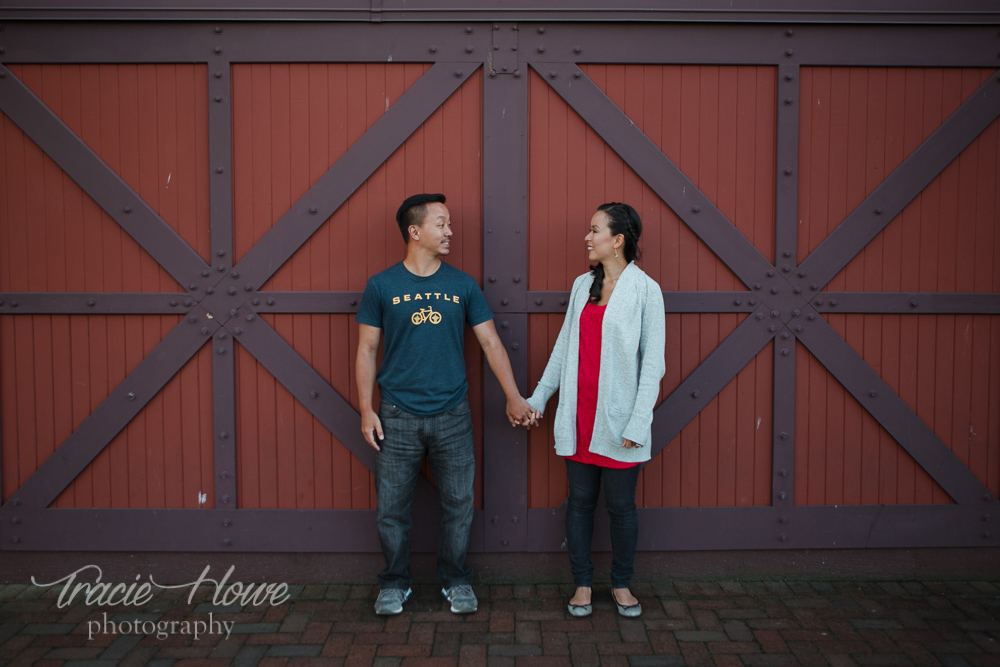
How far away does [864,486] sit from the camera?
3.77 metres

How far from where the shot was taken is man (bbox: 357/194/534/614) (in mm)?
3279

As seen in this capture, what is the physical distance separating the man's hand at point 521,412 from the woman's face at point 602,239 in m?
0.82

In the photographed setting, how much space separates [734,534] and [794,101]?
2.45 meters

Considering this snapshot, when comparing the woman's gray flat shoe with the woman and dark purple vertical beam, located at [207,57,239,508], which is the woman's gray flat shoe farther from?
dark purple vertical beam, located at [207,57,239,508]

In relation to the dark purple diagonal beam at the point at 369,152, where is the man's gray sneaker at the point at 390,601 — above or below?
below

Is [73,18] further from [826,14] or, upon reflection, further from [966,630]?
[966,630]

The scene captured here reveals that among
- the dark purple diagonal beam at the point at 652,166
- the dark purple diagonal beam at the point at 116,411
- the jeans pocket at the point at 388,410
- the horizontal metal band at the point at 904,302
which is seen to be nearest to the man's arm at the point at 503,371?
the jeans pocket at the point at 388,410

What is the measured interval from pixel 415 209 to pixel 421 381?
2.83 ft

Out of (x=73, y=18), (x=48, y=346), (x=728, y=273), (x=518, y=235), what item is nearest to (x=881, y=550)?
(x=728, y=273)

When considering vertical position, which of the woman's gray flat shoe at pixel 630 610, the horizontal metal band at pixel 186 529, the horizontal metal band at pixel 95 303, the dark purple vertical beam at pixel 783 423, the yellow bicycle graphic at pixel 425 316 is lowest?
→ the woman's gray flat shoe at pixel 630 610

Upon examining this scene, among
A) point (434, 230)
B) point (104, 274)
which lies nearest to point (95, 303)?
point (104, 274)

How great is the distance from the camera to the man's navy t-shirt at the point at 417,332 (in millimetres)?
3270

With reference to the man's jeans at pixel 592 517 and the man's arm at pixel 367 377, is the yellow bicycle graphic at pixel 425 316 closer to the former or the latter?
the man's arm at pixel 367 377

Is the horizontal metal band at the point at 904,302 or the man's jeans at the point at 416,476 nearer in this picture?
the man's jeans at the point at 416,476
